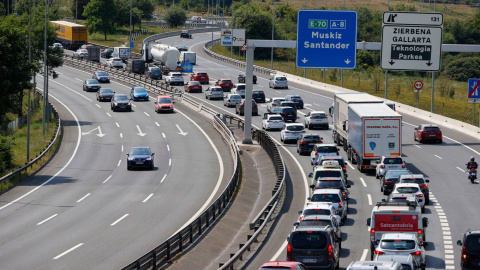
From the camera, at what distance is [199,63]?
4724 inches

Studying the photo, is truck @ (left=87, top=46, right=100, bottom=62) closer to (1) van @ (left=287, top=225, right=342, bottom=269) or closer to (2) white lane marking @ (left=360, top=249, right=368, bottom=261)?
(2) white lane marking @ (left=360, top=249, right=368, bottom=261)

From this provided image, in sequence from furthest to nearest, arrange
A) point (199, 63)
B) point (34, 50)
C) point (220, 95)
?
point (199, 63) → point (220, 95) → point (34, 50)

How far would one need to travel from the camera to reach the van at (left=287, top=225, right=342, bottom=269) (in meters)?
24.2

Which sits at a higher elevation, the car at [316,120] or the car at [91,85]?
the car at [91,85]

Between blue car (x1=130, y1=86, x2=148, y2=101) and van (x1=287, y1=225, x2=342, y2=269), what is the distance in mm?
57720

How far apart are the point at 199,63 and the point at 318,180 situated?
83.7m

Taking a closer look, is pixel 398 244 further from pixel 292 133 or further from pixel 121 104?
pixel 121 104

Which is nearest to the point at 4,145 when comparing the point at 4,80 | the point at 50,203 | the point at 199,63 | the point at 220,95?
the point at 4,80

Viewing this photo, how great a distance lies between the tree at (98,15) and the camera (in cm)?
15325

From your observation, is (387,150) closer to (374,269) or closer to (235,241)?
(235,241)

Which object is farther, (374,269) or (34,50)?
(34,50)

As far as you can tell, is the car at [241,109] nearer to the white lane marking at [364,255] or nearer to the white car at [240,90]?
the white car at [240,90]

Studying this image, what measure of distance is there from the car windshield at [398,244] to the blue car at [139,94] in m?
58.3

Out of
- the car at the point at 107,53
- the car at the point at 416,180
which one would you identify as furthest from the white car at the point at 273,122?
the car at the point at 107,53
